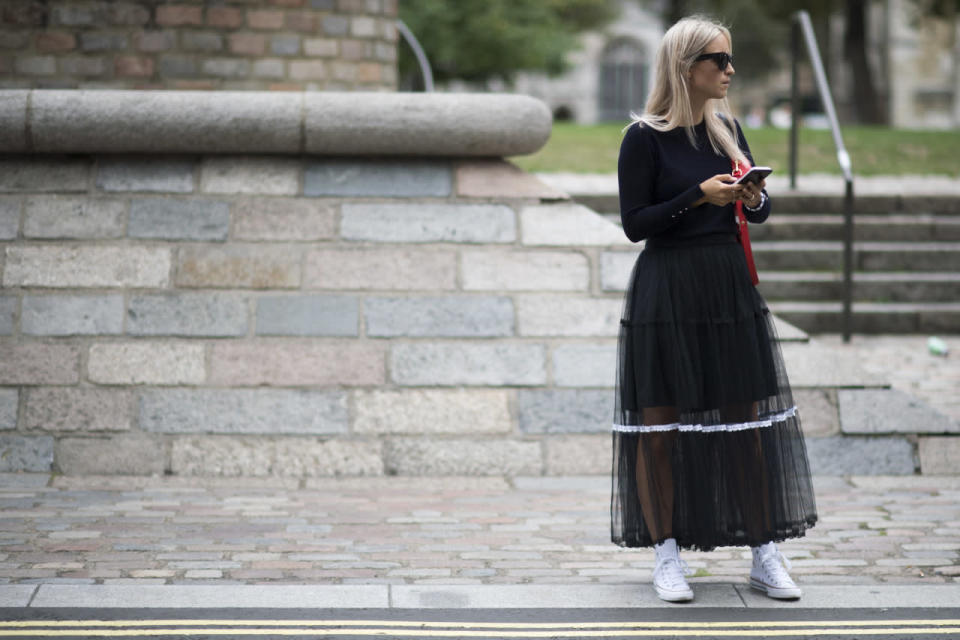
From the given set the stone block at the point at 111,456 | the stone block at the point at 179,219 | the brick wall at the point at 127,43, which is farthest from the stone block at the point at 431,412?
the brick wall at the point at 127,43

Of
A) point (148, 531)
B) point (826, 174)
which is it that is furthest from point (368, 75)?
point (148, 531)

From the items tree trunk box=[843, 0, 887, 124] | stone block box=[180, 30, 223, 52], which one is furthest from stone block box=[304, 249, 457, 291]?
tree trunk box=[843, 0, 887, 124]

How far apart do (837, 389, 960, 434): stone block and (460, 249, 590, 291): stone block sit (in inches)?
57.7

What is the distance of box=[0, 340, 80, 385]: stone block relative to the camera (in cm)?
629

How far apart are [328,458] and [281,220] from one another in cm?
126

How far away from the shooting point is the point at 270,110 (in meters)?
6.45

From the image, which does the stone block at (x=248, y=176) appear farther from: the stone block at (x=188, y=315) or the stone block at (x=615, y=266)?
the stone block at (x=615, y=266)

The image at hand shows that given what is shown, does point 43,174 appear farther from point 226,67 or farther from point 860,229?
point 860,229

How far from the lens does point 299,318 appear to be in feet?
21.0

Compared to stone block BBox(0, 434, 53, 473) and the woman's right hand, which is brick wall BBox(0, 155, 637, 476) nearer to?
stone block BBox(0, 434, 53, 473)

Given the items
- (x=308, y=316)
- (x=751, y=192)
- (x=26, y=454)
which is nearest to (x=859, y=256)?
(x=308, y=316)

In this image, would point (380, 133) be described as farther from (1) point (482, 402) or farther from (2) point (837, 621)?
(2) point (837, 621)

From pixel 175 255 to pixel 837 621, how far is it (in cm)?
383

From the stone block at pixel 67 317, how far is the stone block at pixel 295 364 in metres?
0.56
